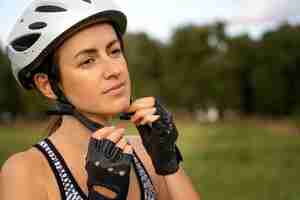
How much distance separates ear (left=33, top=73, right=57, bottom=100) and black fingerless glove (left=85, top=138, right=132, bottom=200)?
0.52 m

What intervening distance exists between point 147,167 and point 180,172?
18cm

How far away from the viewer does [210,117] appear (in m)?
56.7

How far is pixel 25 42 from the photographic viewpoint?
2.65m

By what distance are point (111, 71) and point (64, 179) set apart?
496 mm

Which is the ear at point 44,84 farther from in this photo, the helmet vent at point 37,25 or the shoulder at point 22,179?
the shoulder at point 22,179

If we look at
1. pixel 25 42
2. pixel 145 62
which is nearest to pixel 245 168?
pixel 25 42

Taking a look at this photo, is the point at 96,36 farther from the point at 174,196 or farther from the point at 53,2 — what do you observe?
the point at 174,196

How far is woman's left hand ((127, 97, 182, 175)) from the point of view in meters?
2.54

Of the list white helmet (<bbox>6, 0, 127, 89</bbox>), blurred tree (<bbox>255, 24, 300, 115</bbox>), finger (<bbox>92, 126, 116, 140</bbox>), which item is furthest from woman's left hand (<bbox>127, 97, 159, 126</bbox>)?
blurred tree (<bbox>255, 24, 300, 115</bbox>)

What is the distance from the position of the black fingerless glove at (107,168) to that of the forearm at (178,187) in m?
0.48

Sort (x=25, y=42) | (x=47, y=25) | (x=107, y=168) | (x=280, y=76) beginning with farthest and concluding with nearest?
(x=280, y=76) < (x=25, y=42) < (x=47, y=25) < (x=107, y=168)

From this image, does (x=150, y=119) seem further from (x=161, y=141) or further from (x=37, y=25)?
(x=37, y=25)

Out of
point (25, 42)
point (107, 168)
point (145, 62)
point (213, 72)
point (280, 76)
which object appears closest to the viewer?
point (107, 168)

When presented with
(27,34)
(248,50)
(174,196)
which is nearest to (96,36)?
(27,34)
